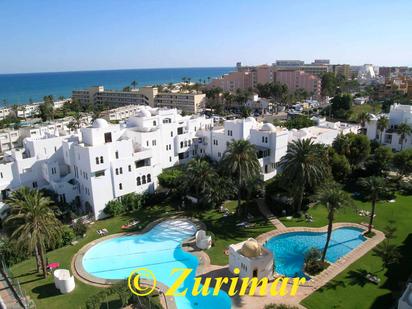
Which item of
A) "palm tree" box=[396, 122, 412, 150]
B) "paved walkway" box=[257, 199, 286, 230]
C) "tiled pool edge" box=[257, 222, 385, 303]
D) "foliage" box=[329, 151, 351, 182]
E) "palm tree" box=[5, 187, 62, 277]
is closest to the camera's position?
"tiled pool edge" box=[257, 222, 385, 303]

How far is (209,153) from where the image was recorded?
197 feet

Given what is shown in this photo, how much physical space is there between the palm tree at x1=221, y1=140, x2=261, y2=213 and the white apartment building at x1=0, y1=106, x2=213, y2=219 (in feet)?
43.4

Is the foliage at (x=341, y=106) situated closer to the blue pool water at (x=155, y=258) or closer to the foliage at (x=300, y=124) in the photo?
the foliage at (x=300, y=124)

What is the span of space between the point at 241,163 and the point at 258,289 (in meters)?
16.0

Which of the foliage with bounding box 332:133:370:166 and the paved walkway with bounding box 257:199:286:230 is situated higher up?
the foliage with bounding box 332:133:370:166

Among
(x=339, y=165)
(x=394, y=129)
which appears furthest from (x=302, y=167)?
(x=394, y=129)

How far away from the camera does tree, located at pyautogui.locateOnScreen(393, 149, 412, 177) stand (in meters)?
47.8

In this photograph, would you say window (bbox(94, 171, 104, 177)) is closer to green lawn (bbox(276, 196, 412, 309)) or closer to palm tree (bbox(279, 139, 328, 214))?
palm tree (bbox(279, 139, 328, 214))

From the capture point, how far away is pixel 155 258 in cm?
3409

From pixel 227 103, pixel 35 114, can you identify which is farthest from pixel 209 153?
pixel 35 114

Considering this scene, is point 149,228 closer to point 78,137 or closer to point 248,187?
point 248,187

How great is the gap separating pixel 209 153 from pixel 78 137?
22.6m

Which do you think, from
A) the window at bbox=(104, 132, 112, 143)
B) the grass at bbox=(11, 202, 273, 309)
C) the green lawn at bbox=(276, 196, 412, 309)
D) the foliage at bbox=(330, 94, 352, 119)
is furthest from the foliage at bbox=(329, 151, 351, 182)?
the foliage at bbox=(330, 94, 352, 119)

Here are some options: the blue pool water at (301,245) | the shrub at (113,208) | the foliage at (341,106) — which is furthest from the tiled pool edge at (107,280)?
the foliage at (341,106)
